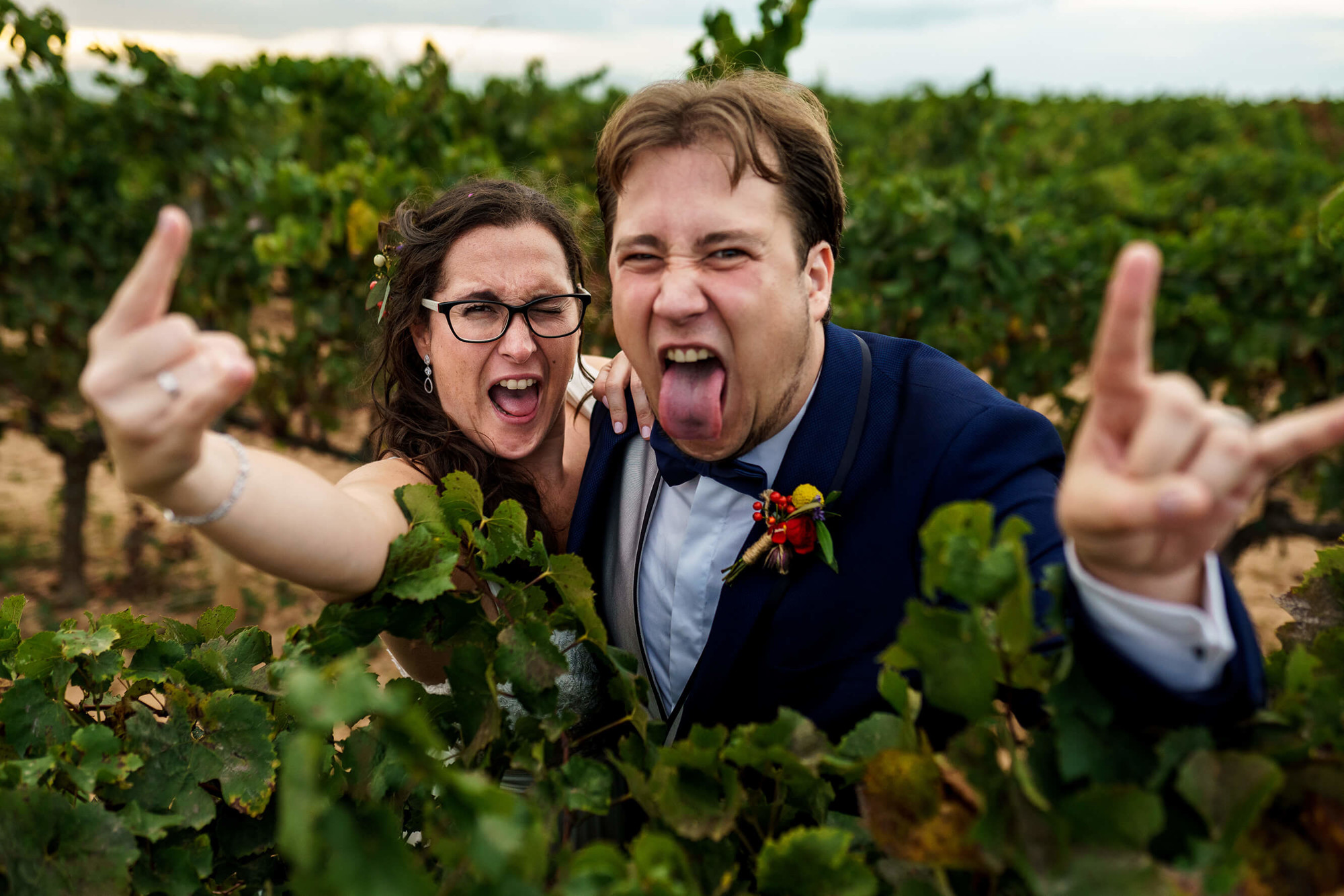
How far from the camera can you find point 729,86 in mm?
1885

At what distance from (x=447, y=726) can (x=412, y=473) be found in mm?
868

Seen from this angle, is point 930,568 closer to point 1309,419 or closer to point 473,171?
point 1309,419

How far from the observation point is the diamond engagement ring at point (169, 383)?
1.15m

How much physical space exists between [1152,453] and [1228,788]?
1.14 feet

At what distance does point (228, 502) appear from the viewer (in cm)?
131

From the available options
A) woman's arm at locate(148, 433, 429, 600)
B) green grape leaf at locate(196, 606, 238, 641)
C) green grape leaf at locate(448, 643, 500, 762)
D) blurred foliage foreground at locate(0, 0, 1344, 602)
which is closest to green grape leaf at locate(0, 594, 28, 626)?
green grape leaf at locate(196, 606, 238, 641)

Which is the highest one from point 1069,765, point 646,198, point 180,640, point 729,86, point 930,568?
point 729,86

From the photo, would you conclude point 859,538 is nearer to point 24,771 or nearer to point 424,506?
point 424,506

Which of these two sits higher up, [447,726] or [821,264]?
[821,264]

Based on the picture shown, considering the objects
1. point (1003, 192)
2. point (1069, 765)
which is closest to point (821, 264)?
point (1069, 765)

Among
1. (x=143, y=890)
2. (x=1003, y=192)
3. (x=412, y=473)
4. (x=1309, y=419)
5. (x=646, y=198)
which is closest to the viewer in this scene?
(x=1309, y=419)

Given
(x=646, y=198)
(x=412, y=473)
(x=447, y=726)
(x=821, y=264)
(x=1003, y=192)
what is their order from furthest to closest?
1. (x=1003, y=192)
2. (x=412, y=473)
3. (x=821, y=264)
4. (x=646, y=198)
5. (x=447, y=726)

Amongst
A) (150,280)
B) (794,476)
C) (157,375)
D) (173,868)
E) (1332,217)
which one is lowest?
(173,868)

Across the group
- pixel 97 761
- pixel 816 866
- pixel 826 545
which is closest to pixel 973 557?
pixel 816 866
